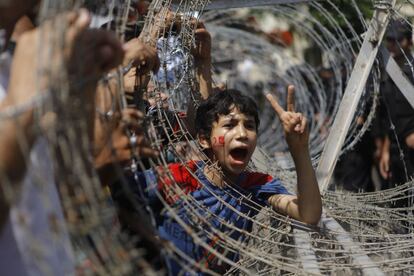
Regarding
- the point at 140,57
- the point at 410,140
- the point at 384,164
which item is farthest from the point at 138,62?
the point at 384,164

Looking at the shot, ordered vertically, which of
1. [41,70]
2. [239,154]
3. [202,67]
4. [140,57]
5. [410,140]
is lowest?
[410,140]

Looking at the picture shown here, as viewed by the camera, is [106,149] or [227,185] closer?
[106,149]

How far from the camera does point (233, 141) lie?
3088 mm

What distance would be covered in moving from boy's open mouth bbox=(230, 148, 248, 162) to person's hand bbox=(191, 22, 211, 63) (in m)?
0.74

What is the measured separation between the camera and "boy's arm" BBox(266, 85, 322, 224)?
271cm

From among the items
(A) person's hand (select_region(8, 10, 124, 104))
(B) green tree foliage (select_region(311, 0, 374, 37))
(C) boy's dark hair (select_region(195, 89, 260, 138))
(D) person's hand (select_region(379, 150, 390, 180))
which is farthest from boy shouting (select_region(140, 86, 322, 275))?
(D) person's hand (select_region(379, 150, 390, 180))

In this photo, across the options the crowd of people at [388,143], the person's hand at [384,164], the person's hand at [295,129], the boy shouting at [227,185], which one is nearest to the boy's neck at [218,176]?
the boy shouting at [227,185]

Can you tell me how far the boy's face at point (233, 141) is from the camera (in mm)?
3072

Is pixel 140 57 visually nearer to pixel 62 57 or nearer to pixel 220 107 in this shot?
pixel 62 57

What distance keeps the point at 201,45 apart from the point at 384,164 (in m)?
2.96

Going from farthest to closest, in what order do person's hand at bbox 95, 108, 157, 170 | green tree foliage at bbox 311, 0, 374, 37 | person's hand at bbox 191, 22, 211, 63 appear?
green tree foliage at bbox 311, 0, 374, 37, person's hand at bbox 191, 22, 211, 63, person's hand at bbox 95, 108, 157, 170

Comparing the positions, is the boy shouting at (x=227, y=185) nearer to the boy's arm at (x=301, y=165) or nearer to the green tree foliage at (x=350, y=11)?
the boy's arm at (x=301, y=165)

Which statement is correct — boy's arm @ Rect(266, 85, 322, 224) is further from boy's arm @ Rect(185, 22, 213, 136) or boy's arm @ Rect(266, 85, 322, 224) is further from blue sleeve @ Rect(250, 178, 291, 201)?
boy's arm @ Rect(185, 22, 213, 136)

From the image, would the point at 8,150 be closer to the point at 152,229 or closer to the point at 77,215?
the point at 77,215
